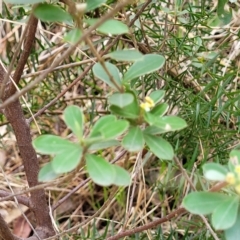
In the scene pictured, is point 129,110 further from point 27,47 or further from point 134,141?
point 27,47

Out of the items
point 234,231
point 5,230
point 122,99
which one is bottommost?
point 5,230

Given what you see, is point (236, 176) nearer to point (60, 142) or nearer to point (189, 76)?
point (60, 142)

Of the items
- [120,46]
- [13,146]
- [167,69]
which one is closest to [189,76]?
[167,69]

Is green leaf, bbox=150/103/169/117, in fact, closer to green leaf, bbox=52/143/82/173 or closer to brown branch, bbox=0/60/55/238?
green leaf, bbox=52/143/82/173

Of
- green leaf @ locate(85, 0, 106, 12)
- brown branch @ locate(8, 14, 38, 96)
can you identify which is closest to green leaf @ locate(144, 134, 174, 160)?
green leaf @ locate(85, 0, 106, 12)

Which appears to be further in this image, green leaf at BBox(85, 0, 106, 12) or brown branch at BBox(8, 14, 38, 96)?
brown branch at BBox(8, 14, 38, 96)

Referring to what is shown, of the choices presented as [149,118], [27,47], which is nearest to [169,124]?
[149,118]
